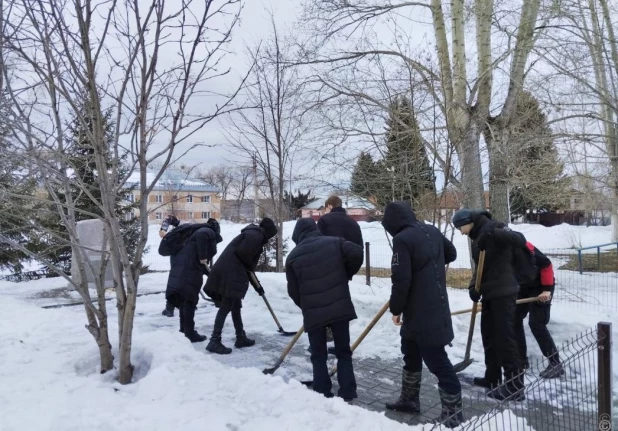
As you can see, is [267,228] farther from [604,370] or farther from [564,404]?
[604,370]

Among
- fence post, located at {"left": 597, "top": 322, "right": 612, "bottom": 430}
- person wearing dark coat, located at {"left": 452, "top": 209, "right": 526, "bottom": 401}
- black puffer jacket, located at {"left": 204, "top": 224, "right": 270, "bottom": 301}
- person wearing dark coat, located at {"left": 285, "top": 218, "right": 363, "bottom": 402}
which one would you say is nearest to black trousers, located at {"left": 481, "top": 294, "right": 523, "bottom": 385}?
person wearing dark coat, located at {"left": 452, "top": 209, "right": 526, "bottom": 401}

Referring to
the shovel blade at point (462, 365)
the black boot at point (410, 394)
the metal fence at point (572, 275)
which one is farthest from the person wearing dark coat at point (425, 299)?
the metal fence at point (572, 275)

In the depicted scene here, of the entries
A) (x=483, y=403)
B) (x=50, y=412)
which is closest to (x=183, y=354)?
(x=50, y=412)

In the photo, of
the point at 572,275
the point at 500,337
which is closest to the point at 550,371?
the point at 500,337

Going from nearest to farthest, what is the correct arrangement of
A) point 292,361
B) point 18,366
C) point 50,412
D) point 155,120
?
1. point 50,412
2. point 155,120
3. point 18,366
4. point 292,361

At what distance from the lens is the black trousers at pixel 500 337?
14.1 ft

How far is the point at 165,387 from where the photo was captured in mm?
3494

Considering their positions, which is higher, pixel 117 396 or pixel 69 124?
pixel 69 124

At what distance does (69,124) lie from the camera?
4.11 m

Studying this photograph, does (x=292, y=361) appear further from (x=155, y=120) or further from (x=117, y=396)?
(x=155, y=120)

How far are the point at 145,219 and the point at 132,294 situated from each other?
1.89ft

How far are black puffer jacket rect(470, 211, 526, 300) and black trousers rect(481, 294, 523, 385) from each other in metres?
0.09

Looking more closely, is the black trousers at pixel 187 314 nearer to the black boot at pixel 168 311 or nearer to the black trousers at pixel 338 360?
the black boot at pixel 168 311

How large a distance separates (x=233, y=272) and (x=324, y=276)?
181 centimetres
